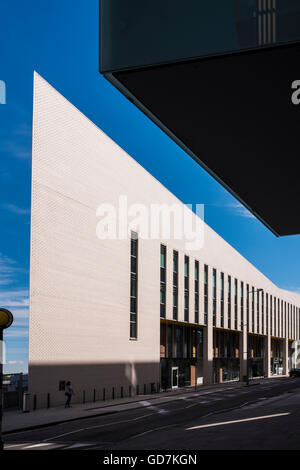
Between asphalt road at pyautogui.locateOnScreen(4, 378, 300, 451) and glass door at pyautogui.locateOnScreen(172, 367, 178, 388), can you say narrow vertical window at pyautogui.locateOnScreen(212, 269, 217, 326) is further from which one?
asphalt road at pyautogui.locateOnScreen(4, 378, 300, 451)

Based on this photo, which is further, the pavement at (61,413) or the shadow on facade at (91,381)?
the shadow on facade at (91,381)

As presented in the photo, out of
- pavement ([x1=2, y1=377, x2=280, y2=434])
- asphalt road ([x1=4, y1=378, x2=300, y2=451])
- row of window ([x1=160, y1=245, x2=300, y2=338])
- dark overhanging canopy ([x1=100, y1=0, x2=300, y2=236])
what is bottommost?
pavement ([x1=2, y1=377, x2=280, y2=434])

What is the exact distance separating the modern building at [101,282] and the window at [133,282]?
0.08 m

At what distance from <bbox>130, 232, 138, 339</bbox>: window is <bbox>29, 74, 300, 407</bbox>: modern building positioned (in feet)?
0.26

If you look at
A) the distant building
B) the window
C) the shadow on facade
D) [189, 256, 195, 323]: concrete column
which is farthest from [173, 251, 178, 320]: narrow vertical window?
the distant building

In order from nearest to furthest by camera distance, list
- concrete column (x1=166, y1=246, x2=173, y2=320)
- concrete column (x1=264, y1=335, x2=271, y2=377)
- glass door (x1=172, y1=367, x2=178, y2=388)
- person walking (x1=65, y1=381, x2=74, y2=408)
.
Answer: person walking (x1=65, y1=381, x2=74, y2=408)
concrete column (x1=166, y1=246, x2=173, y2=320)
glass door (x1=172, y1=367, x2=178, y2=388)
concrete column (x1=264, y1=335, x2=271, y2=377)

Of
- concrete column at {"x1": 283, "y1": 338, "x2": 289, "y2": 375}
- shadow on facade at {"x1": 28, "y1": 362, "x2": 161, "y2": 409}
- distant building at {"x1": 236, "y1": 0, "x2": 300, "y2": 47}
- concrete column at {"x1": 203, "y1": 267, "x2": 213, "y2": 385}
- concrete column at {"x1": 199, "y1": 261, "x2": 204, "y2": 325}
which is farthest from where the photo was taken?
concrete column at {"x1": 283, "y1": 338, "x2": 289, "y2": 375}

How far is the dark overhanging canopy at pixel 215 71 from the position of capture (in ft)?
23.3

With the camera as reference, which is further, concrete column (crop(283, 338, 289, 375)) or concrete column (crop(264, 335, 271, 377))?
concrete column (crop(283, 338, 289, 375))

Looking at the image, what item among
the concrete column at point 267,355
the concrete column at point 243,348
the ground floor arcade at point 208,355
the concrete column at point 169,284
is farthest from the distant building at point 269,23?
the concrete column at point 267,355

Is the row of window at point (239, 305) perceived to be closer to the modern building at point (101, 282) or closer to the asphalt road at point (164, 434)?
the modern building at point (101, 282)

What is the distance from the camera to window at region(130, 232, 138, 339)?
154 feet

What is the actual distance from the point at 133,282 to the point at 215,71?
40.3 m
